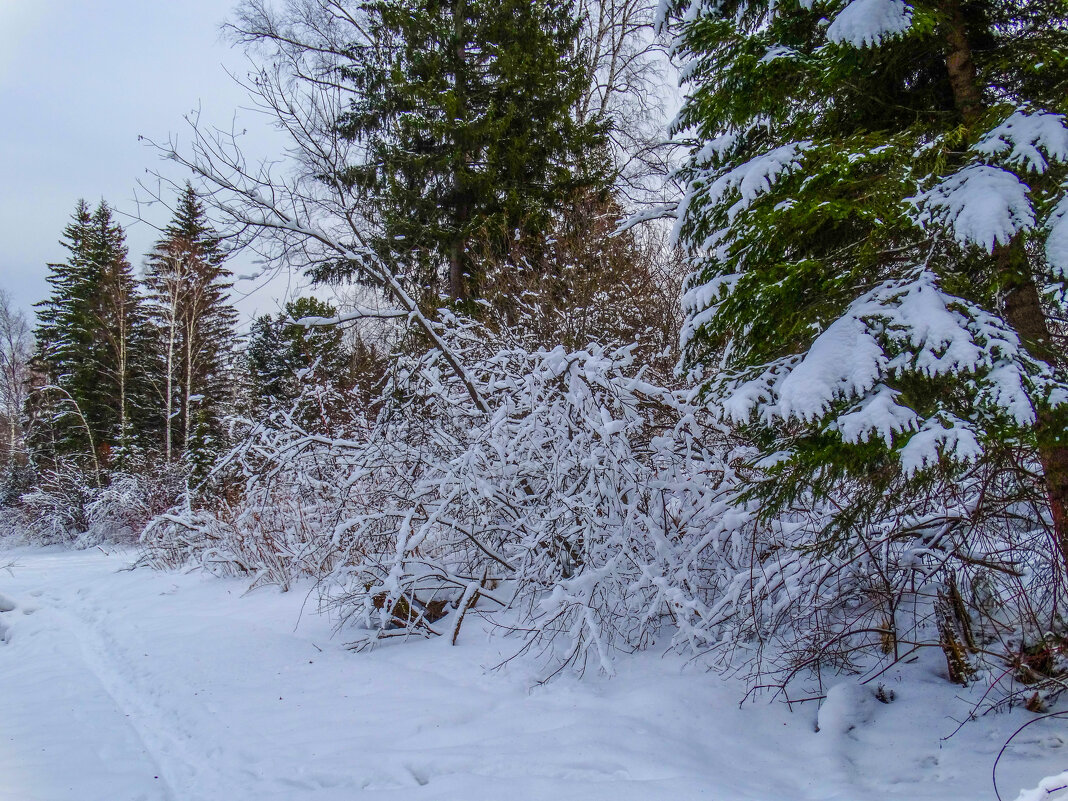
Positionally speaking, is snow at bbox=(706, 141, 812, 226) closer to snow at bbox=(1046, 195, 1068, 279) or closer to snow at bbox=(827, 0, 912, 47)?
snow at bbox=(827, 0, 912, 47)

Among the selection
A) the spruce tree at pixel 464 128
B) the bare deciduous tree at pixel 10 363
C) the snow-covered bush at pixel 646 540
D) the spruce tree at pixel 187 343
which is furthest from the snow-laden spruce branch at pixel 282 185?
the bare deciduous tree at pixel 10 363

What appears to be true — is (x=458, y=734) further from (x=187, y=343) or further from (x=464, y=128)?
(x=187, y=343)

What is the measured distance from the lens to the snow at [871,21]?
8.09 ft

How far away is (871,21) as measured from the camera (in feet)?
8.09

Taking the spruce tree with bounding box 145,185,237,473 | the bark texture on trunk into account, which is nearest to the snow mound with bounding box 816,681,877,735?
the bark texture on trunk

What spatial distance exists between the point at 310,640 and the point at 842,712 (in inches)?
138

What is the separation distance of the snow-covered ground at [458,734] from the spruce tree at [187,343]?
13673 mm

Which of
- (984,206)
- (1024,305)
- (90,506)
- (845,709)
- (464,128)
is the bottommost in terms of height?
(90,506)

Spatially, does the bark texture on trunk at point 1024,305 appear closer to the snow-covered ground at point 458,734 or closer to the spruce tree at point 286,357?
the snow-covered ground at point 458,734

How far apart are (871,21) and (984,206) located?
0.94 metres

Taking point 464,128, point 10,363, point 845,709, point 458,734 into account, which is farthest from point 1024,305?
point 10,363

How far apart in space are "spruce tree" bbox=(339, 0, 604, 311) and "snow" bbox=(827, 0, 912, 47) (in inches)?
332

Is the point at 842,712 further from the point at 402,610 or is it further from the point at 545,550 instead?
the point at 402,610

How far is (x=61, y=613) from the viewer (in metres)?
6.20
